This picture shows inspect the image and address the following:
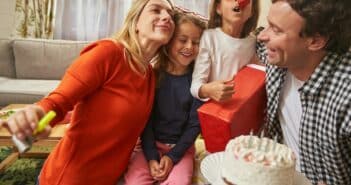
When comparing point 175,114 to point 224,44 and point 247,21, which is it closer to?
point 224,44

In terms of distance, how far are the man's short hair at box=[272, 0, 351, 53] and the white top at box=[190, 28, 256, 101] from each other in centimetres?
30

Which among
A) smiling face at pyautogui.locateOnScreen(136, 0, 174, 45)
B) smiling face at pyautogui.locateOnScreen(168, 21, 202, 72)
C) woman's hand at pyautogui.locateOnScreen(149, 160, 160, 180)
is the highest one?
smiling face at pyautogui.locateOnScreen(136, 0, 174, 45)

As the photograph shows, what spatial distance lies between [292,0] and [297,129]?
47 centimetres

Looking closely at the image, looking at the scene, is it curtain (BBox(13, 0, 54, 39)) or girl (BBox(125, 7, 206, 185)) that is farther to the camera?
curtain (BBox(13, 0, 54, 39))

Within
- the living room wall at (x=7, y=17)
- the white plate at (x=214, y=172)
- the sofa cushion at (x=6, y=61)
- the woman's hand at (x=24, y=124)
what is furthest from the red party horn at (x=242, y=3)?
the living room wall at (x=7, y=17)

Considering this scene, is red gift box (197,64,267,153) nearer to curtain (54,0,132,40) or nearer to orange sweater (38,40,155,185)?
orange sweater (38,40,155,185)

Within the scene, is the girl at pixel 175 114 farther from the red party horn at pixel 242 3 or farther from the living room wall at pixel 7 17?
the living room wall at pixel 7 17

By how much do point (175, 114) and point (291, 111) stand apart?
0.44 metres

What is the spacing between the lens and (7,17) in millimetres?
4094

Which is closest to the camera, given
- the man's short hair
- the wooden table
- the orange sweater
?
the man's short hair

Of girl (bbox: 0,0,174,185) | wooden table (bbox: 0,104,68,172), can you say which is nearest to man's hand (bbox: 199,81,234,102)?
girl (bbox: 0,0,174,185)

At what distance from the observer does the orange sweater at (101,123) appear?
1.22 meters

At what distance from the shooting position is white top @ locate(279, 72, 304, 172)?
4.31 ft

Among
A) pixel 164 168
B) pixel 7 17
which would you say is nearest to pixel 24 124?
pixel 164 168
